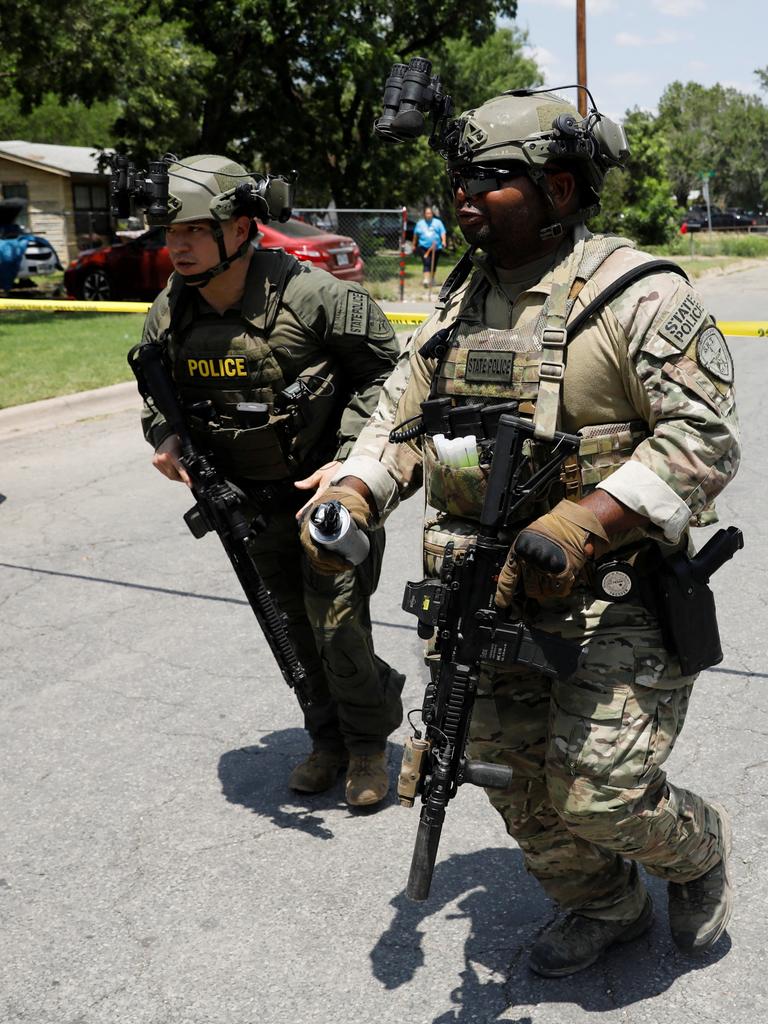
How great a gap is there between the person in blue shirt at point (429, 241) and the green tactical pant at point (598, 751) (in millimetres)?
19285

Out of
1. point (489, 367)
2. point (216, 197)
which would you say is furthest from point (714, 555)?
point (216, 197)

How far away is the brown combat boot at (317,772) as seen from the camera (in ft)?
12.5

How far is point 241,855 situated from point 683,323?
203cm

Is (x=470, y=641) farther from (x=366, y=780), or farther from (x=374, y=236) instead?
(x=374, y=236)

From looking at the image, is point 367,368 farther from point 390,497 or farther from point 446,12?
point 446,12

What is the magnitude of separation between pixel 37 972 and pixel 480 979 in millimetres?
1090

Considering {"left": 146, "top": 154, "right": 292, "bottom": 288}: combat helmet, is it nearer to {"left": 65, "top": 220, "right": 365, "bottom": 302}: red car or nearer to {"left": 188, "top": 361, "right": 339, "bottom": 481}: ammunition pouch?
{"left": 188, "top": 361, "right": 339, "bottom": 481}: ammunition pouch

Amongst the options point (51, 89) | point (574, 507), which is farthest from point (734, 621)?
point (51, 89)

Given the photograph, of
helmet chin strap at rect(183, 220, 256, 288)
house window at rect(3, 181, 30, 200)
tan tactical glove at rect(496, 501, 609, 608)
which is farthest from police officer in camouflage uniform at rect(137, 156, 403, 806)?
house window at rect(3, 181, 30, 200)

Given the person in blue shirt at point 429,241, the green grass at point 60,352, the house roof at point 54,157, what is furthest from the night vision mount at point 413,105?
the house roof at point 54,157

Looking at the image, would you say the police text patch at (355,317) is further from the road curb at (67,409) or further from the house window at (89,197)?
the house window at (89,197)

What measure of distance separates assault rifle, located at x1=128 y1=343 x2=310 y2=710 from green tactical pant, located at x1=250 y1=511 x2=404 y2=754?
12cm

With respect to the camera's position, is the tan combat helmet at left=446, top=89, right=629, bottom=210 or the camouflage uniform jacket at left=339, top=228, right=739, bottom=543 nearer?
the camouflage uniform jacket at left=339, top=228, right=739, bottom=543

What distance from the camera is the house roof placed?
37156mm
